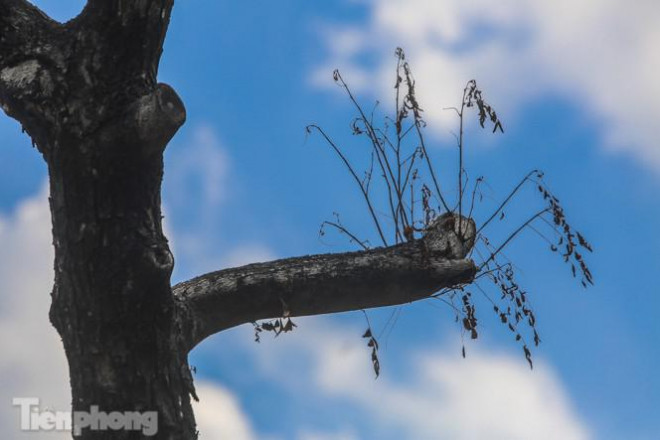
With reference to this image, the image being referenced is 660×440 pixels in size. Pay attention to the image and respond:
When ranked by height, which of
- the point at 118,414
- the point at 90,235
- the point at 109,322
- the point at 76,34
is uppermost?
the point at 76,34

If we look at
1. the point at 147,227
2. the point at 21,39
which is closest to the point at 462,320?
the point at 147,227

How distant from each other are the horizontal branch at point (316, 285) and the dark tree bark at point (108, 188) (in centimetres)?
49

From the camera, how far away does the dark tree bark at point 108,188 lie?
16.3 feet

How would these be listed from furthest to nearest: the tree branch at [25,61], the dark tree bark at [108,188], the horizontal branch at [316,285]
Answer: the horizontal branch at [316,285]
the tree branch at [25,61]
the dark tree bark at [108,188]

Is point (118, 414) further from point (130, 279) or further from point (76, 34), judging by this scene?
point (76, 34)

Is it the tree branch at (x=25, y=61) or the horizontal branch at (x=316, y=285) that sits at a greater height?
the tree branch at (x=25, y=61)

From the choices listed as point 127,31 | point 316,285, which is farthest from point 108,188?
point 316,285

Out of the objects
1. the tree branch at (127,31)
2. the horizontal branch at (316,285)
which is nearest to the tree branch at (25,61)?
the tree branch at (127,31)

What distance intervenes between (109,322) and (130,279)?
26 cm

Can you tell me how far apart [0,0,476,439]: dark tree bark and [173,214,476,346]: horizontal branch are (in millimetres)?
495

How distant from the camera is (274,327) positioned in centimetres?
604

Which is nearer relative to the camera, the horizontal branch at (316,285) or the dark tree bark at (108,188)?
the dark tree bark at (108,188)

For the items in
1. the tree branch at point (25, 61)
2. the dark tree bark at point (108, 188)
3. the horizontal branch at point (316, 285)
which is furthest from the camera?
the horizontal branch at point (316, 285)

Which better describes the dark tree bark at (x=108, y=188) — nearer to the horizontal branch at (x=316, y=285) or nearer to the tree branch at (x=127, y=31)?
→ the tree branch at (x=127, y=31)
